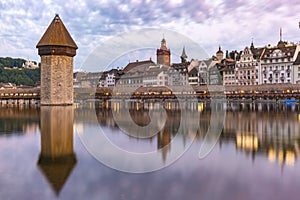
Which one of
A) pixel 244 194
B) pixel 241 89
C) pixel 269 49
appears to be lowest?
pixel 244 194

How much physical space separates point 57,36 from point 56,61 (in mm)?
2406

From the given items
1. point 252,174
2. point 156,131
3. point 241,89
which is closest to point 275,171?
point 252,174

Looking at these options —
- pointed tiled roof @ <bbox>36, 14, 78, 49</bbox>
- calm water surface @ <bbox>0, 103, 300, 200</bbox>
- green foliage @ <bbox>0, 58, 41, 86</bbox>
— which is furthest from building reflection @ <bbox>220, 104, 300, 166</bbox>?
green foliage @ <bbox>0, 58, 41, 86</bbox>

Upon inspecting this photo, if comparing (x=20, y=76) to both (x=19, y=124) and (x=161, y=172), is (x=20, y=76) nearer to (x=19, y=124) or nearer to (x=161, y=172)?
(x=19, y=124)

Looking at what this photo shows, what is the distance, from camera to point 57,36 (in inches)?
1229

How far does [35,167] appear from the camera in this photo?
21.7 ft

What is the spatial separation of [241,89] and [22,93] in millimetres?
26268

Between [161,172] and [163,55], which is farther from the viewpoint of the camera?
[163,55]

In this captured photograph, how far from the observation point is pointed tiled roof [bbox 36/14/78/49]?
1212 inches

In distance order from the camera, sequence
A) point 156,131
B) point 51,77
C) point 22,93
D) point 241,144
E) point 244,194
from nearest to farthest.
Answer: point 244,194 < point 241,144 < point 156,131 < point 51,77 < point 22,93

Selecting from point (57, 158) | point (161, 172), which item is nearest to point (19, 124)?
point (57, 158)

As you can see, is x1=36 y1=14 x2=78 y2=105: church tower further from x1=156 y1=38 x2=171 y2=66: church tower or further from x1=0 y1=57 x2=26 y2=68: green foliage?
x1=0 y1=57 x2=26 y2=68: green foliage

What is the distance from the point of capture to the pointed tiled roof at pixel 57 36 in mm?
30797

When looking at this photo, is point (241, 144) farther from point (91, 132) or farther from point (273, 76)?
point (273, 76)
